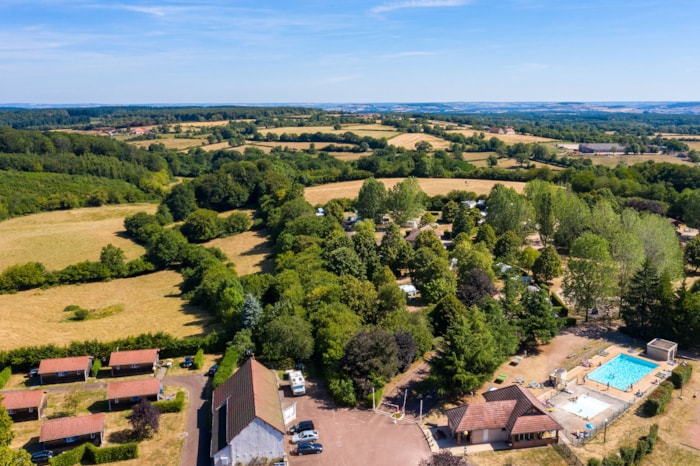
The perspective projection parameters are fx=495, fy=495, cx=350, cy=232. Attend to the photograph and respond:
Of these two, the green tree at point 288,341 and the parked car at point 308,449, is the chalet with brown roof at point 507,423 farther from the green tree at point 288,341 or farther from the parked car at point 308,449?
the green tree at point 288,341

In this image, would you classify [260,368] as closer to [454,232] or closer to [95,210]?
[454,232]

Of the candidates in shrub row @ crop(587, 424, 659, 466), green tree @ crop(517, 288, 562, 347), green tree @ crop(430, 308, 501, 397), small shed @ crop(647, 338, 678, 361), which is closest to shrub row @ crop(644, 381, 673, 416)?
shrub row @ crop(587, 424, 659, 466)

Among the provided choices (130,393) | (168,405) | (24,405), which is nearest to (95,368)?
(24,405)

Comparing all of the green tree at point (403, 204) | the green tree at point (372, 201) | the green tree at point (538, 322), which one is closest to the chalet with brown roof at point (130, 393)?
the green tree at point (538, 322)

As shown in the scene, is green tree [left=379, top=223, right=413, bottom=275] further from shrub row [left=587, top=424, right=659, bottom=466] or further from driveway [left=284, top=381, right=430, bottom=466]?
shrub row [left=587, top=424, right=659, bottom=466]

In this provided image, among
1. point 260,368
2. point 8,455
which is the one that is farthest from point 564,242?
point 8,455

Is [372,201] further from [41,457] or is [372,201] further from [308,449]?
[41,457]
